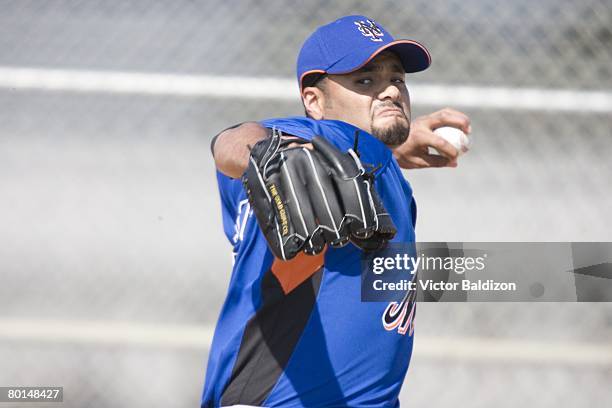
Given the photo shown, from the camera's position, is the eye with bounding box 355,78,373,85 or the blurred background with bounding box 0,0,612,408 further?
the blurred background with bounding box 0,0,612,408

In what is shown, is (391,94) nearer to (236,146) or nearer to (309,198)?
(236,146)

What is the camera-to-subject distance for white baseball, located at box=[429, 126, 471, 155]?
165 cm

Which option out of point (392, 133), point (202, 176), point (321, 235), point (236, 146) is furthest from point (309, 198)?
point (202, 176)

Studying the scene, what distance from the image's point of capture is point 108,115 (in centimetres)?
280

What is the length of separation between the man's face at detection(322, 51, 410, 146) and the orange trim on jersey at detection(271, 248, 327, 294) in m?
0.33

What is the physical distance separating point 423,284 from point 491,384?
2.46ft

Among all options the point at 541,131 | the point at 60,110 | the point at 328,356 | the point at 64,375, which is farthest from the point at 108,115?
the point at 328,356

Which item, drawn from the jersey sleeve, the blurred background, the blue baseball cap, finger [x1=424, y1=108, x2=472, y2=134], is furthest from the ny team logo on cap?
the blurred background

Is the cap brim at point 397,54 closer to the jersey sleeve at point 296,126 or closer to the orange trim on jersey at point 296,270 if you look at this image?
Result: the jersey sleeve at point 296,126

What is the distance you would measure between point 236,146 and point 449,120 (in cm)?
61

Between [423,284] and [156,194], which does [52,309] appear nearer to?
[156,194]

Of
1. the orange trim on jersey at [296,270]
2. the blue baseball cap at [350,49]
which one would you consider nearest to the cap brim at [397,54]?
the blue baseball cap at [350,49]

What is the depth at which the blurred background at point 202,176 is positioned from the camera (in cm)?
270

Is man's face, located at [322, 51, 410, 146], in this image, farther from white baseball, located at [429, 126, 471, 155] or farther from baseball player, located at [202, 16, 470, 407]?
white baseball, located at [429, 126, 471, 155]
